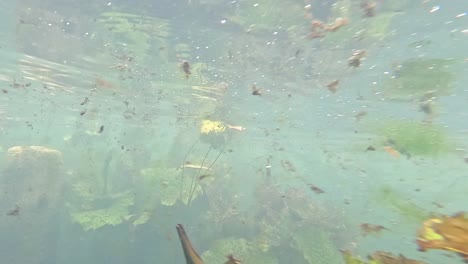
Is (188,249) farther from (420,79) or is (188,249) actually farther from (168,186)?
(420,79)

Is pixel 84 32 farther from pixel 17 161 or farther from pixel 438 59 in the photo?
pixel 438 59

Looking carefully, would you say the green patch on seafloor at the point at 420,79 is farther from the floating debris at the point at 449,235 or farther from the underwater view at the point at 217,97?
the floating debris at the point at 449,235

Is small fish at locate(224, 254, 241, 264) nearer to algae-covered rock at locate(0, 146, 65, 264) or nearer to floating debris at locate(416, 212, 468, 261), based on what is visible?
floating debris at locate(416, 212, 468, 261)

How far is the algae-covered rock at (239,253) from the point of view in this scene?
46.3 ft

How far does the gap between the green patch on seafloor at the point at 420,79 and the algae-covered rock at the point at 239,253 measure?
1011cm

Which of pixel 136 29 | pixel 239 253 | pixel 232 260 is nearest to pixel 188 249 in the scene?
pixel 232 260

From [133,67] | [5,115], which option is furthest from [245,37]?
[5,115]

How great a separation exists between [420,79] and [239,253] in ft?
38.3

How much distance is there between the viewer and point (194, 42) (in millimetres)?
16234

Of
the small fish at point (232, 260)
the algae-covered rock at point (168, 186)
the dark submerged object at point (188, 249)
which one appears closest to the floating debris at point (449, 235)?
the small fish at point (232, 260)

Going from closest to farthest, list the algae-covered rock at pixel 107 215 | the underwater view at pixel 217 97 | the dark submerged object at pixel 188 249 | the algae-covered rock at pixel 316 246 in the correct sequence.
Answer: the dark submerged object at pixel 188 249 → the underwater view at pixel 217 97 → the algae-covered rock at pixel 316 246 → the algae-covered rock at pixel 107 215

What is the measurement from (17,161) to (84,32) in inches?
327

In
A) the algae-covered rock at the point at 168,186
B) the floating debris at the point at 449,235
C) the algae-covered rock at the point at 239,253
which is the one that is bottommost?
the algae-covered rock at the point at 239,253

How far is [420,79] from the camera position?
17422 millimetres
